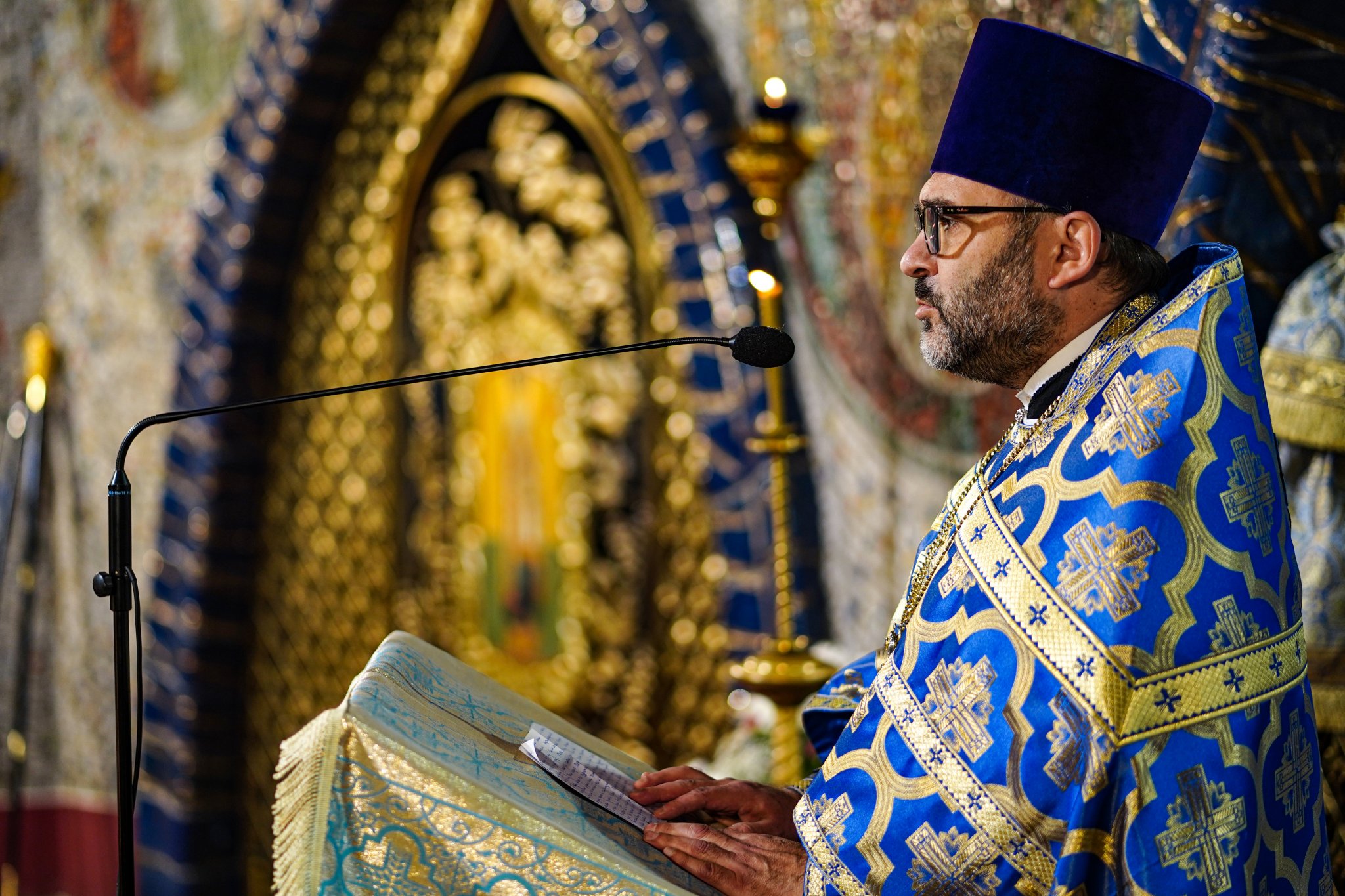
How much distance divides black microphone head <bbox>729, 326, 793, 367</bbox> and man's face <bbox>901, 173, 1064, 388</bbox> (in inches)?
7.1

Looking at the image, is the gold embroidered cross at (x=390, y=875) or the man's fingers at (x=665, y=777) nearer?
the gold embroidered cross at (x=390, y=875)

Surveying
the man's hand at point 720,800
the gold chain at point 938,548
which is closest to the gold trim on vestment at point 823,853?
the man's hand at point 720,800

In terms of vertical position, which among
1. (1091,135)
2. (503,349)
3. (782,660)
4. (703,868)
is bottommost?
(782,660)

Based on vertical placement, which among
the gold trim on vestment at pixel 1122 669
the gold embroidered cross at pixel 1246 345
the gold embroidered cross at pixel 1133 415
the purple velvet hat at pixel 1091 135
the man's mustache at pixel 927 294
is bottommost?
the gold trim on vestment at pixel 1122 669

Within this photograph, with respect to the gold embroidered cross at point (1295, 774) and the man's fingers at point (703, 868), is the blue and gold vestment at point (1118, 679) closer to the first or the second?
the gold embroidered cross at point (1295, 774)

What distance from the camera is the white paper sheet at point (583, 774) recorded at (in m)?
1.51

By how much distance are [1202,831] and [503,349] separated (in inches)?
131

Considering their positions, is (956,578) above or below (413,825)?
above

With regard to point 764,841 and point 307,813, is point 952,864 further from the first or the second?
point 307,813

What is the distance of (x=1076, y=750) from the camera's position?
4.21ft

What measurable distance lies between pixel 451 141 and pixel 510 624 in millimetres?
1585

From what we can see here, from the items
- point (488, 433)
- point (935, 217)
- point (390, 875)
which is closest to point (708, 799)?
point (390, 875)

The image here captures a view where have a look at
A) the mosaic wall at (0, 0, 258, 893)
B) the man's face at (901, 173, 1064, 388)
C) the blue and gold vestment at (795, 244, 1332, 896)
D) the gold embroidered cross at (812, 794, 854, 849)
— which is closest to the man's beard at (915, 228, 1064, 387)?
the man's face at (901, 173, 1064, 388)

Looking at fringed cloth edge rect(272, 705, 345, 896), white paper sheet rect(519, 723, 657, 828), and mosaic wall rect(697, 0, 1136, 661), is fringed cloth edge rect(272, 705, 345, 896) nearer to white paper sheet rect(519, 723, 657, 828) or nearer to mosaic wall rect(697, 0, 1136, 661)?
white paper sheet rect(519, 723, 657, 828)
